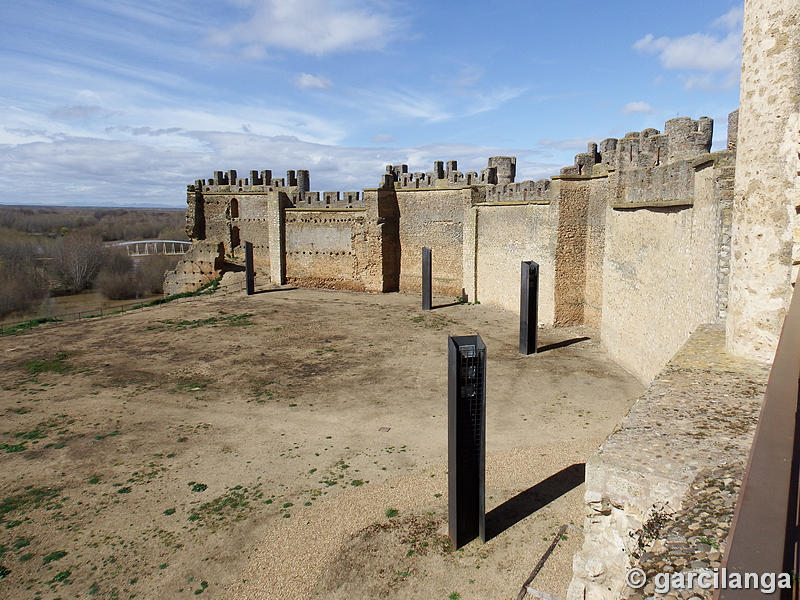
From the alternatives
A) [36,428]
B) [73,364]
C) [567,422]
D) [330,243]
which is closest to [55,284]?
[330,243]

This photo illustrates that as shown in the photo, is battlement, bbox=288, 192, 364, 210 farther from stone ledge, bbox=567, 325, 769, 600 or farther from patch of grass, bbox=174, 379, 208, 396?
stone ledge, bbox=567, 325, 769, 600

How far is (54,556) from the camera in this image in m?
5.38

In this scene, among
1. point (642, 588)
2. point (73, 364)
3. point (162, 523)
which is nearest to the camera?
point (642, 588)

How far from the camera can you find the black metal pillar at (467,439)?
17.8ft

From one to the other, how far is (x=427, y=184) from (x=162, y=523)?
667 inches

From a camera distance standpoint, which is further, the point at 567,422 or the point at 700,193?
the point at 567,422

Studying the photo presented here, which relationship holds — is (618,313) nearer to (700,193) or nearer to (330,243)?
(700,193)

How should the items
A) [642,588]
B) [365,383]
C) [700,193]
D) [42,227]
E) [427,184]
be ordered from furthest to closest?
[42,227] → [427,184] → [365,383] → [700,193] → [642,588]

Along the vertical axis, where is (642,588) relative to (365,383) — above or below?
above

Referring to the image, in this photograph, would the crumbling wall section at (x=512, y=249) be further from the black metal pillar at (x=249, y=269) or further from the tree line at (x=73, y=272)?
the tree line at (x=73, y=272)

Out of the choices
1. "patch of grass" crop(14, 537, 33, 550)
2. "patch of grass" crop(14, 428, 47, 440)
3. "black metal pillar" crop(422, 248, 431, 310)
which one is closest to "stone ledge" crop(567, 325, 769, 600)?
"patch of grass" crop(14, 537, 33, 550)

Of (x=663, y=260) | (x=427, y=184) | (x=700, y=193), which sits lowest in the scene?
(x=663, y=260)

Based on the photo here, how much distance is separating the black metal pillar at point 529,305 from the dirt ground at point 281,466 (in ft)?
1.39

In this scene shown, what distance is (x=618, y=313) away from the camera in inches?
435
